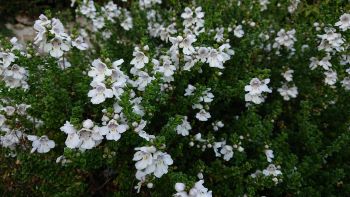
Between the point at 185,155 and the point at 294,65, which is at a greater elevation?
the point at 294,65

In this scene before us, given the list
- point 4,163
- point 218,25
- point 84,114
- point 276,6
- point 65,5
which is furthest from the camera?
point 65,5

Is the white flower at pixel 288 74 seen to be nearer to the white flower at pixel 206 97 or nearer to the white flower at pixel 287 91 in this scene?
the white flower at pixel 287 91

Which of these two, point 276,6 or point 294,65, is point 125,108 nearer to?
point 294,65

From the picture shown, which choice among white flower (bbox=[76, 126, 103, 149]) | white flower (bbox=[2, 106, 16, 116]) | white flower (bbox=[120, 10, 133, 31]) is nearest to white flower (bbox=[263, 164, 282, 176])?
white flower (bbox=[76, 126, 103, 149])

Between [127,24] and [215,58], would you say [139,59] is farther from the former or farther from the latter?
[127,24]

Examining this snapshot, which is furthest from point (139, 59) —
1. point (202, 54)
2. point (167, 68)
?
point (202, 54)

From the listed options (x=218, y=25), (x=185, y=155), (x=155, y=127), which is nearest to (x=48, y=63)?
(x=155, y=127)

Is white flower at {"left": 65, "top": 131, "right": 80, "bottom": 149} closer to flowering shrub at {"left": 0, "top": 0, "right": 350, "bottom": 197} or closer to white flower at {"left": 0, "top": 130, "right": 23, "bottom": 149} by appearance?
flowering shrub at {"left": 0, "top": 0, "right": 350, "bottom": 197}
